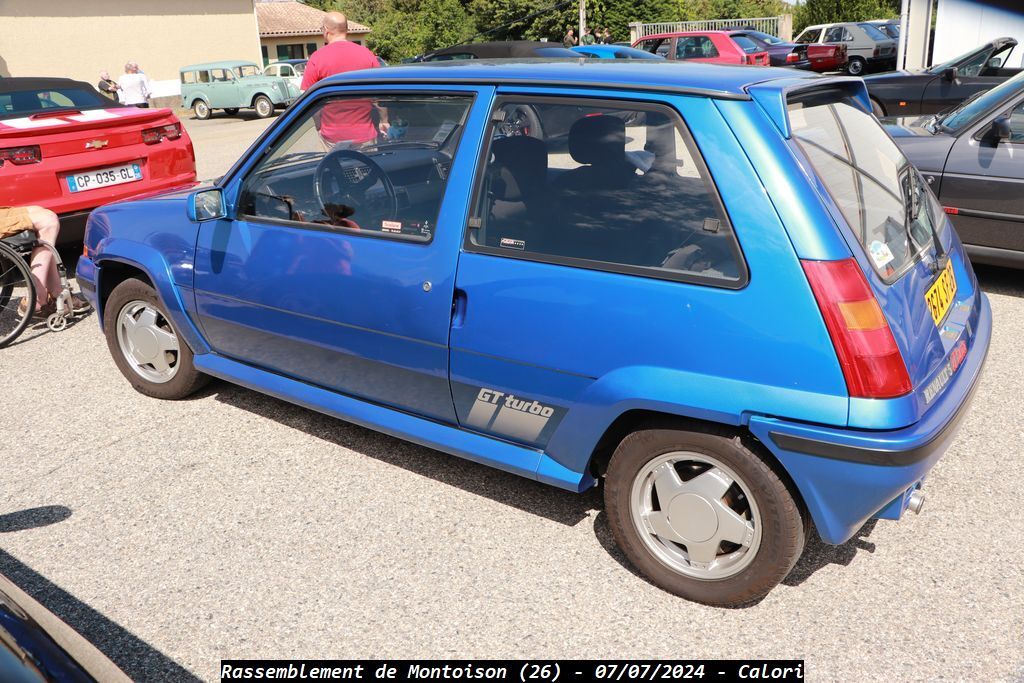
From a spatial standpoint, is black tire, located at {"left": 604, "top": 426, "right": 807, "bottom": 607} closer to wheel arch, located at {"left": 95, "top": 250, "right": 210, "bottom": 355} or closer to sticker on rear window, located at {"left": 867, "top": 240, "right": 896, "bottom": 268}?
sticker on rear window, located at {"left": 867, "top": 240, "right": 896, "bottom": 268}

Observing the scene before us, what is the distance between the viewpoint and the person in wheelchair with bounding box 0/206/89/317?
18.6 ft

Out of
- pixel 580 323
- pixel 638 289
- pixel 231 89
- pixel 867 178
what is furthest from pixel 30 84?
pixel 231 89

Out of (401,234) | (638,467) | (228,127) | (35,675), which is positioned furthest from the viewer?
(228,127)

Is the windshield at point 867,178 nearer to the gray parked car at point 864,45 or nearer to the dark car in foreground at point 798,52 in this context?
the dark car in foreground at point 798,52

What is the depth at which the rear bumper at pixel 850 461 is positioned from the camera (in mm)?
2420

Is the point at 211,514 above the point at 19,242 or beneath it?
beneath

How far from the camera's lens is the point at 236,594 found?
118 inches

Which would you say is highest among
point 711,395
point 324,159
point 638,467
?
point 324,159

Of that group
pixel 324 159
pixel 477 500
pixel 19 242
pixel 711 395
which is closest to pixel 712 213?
pixel 711 395

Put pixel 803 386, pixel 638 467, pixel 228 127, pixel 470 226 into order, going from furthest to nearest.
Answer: pixel 228 127, pixel 470 226, pixel 638 467, pixel 803 386

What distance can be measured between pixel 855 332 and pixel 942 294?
0.78 metres

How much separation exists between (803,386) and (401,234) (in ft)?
5.20

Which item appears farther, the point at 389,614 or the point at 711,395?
the point at 389,614

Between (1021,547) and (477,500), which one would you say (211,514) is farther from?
(1021,547)
